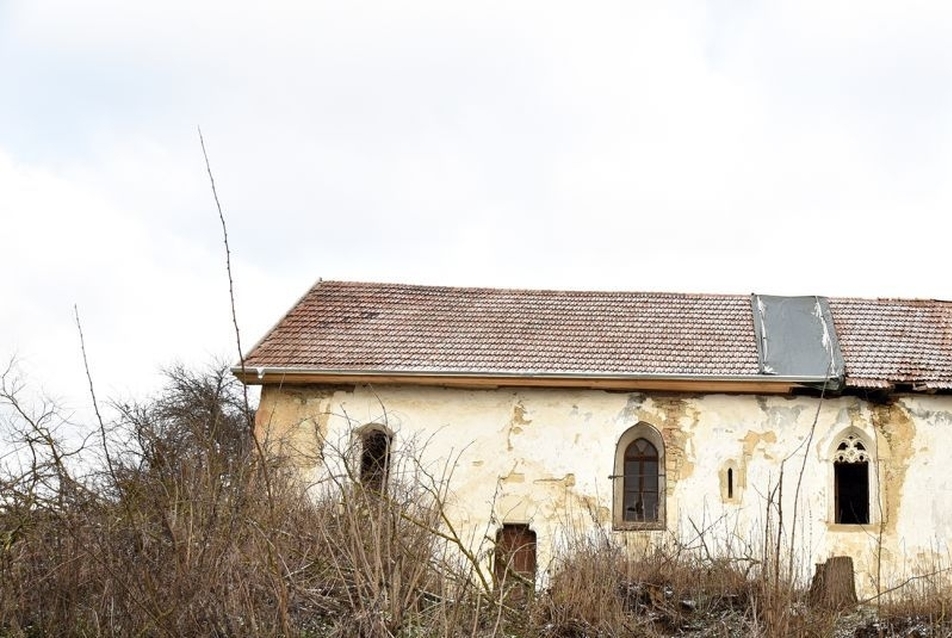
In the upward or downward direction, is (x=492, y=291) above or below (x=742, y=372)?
above

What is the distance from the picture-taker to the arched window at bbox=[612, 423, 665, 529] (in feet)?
53.2

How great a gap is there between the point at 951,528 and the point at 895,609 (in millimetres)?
6008

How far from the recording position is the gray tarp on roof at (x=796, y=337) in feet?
53.1

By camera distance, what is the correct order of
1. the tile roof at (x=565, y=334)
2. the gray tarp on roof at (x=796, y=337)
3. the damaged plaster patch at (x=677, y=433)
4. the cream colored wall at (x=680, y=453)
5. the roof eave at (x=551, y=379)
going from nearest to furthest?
1. the cream colored wall at (x=680, y=453)
2. the roof eave at (x=551, y=379)
3. the damaged plaster patch at (x=677, y=433)
4. the gray tarp on roof at (x=796, y=337)
5. the tile roof at (x=565, y=334)

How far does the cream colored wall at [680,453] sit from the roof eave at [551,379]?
0.21 m

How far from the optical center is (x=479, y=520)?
16078mm

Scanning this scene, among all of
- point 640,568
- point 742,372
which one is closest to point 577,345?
point 742,372

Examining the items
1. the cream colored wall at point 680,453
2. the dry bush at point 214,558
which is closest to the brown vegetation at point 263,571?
the dry bush at point 214,558

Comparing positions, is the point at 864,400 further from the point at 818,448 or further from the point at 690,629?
the point at 690,629

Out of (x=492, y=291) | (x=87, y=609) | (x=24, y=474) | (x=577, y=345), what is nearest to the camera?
(x=87, y=609)

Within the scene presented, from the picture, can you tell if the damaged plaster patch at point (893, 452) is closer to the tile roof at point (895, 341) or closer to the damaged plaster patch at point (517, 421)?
the tile roof at point (895, 341)

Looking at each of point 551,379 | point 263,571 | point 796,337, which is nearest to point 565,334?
point 551,379

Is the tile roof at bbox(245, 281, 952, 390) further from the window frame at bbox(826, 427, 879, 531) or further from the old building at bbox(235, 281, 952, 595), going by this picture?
the window frame at bbox(826, 427, 879, 531)

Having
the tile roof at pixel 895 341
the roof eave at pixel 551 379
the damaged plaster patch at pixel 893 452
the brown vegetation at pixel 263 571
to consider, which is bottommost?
the brown vegetation at pixel 263 571
